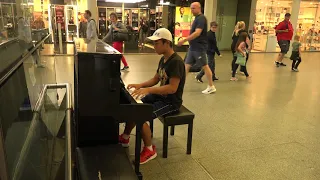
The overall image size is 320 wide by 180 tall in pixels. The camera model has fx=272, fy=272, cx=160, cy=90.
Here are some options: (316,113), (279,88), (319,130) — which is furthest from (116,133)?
(279,88)

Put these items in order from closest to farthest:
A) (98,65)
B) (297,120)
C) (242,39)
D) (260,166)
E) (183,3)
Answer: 1. (98,65)
2. (260,166)
3. (297,120)
4. (242,39)
5. (183,3)

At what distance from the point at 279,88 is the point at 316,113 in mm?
1679

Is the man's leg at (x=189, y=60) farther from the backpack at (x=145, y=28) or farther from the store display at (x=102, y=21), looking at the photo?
the store display at (x=102, y=21)

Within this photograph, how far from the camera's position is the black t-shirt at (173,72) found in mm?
2668

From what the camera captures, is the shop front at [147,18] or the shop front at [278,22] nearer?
the shop front at [147,18]

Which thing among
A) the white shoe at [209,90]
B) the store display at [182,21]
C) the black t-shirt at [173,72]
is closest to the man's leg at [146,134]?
the black t-shirt at [173,72]

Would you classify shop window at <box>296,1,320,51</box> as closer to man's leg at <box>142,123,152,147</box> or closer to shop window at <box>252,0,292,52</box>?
shop window at <box>252,0,292,52</box>

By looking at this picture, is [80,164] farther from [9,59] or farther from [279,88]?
[279,88]

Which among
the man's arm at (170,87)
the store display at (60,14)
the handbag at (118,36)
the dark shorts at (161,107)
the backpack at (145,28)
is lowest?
the dark shorts at (161,107)

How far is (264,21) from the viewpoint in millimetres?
13852

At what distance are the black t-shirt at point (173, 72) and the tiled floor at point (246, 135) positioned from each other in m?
0.63

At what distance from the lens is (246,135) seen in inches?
139

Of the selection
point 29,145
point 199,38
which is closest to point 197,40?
point 199,38

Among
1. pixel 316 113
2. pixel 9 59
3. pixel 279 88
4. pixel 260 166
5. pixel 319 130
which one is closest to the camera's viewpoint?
pixel 9 59
